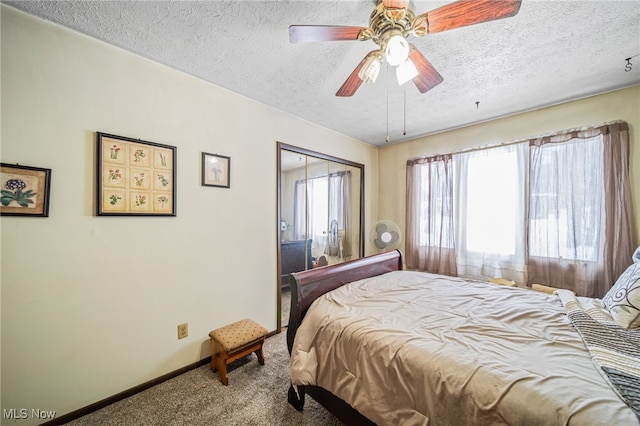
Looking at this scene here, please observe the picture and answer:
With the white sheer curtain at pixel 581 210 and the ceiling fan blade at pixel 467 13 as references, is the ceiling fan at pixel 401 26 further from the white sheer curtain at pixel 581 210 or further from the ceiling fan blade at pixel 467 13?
the white sheer curtain at pixel 581 210

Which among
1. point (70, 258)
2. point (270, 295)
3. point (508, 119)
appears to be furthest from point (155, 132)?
point (508, 119)

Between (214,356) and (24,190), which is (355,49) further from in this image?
(214,356)

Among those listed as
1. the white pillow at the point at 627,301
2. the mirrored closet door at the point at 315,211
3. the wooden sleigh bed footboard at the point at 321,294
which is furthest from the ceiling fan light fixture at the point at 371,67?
the white pillow at the point at 627,301

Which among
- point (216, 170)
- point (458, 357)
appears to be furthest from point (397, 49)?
point (216, 170)

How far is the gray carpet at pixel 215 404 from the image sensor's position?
1486 mm

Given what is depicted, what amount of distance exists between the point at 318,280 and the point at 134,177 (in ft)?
5.10

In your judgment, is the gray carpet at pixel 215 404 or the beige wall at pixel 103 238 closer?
the beige wall at pixel 103 238

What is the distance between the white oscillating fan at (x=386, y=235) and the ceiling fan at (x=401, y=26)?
2094 millimetres

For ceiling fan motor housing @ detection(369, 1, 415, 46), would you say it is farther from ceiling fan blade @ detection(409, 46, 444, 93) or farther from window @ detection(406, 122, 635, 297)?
window @ detection(406, 122, 635, 297)

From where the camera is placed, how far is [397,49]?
1181mm

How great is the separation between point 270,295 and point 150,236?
130 centimetres

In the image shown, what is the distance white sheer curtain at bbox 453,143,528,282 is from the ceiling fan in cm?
216

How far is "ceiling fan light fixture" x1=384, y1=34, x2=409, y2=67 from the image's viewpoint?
117 centimetres

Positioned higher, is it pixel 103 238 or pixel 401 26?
pixel 401 26
